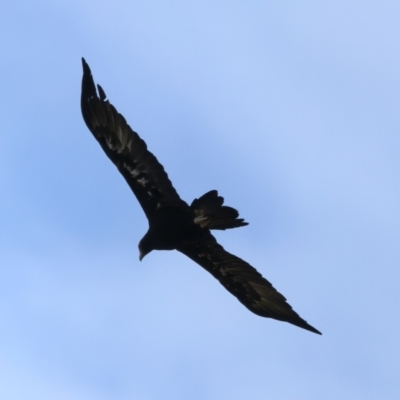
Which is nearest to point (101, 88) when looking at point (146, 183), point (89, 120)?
point (89, 120)

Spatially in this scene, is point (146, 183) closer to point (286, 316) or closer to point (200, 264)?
point (200, 264)

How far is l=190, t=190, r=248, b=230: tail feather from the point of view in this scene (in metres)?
15.6

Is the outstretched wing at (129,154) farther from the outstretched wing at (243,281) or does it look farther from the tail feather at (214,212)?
the outstretched wing at (243,281)

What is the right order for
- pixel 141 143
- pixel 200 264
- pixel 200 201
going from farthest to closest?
1. pixel 200 264
2. pixel 141 143
3. pixel 200 201

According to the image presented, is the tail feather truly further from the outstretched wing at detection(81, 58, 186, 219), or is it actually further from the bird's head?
the bird's head

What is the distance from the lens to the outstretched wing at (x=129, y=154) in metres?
16.8

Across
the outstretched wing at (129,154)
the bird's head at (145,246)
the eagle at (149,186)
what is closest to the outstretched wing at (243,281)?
the eagle at (149,186)

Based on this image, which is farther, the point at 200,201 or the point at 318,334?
the point at 318,334

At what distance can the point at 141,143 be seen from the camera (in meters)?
16.7

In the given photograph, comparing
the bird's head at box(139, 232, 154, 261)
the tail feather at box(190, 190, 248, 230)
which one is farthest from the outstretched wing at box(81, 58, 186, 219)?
the tail feather at box(190, 190, 248, 230)

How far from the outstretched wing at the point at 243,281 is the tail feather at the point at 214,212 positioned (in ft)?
3.98

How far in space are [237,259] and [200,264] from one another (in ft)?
2.45

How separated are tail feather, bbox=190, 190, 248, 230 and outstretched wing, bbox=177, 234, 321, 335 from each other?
1212 millimetres

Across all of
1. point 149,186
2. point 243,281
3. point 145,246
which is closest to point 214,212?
point 149,186
